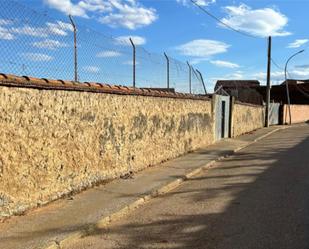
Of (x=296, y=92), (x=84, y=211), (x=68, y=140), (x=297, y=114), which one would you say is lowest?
(x=297, y=114)

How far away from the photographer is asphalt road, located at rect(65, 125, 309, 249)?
6.60 metres

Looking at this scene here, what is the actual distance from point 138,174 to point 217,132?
1142 centimetres

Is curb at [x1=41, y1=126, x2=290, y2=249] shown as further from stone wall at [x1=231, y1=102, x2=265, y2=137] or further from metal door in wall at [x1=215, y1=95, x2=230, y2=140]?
stone wall at [x1=231, y1=102, x2=265, y2=137]

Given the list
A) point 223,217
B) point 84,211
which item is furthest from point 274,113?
point 84,211

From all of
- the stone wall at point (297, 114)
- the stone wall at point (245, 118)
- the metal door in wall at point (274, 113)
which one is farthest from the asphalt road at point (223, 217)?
the stone wall at point (297, 114)

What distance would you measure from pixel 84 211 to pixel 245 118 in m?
25.0

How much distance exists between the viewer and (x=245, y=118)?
32188 millimetres

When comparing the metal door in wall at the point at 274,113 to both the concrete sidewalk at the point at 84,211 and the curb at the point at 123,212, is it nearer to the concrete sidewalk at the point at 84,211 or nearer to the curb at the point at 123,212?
the curb at the point at 123,212

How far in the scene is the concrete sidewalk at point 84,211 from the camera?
6.56 metres

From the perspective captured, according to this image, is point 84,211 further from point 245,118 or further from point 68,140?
point 245,118

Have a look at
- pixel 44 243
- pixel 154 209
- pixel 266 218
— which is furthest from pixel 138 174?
pixel 44 243

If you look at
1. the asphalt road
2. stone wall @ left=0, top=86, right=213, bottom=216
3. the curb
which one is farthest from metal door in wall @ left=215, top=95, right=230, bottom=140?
the asphalt road

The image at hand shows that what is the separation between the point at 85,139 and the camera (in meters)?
9.94

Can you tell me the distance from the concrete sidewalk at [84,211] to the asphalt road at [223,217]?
0.70 ft
